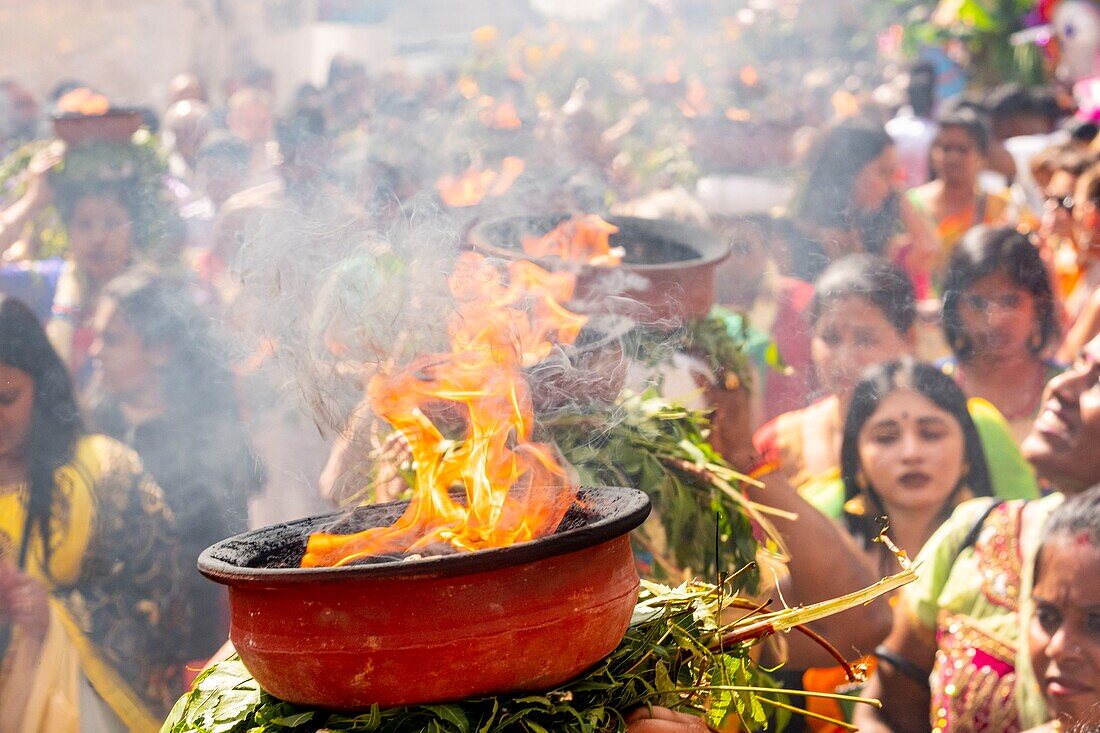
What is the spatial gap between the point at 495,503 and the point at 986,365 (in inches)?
113

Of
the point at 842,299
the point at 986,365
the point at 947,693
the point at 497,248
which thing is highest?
the point at 497,248

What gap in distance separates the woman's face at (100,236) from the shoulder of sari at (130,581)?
199 cm

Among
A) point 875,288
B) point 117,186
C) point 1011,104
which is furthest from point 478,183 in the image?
point 875,288

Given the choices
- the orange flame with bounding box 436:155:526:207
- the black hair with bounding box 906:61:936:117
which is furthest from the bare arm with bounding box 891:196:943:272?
the black hair with bounding box 906:61:936:117

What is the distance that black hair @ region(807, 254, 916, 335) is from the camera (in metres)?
4.22

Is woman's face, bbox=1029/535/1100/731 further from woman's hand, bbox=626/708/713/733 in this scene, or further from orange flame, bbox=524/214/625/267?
orange flame, bbox=524/214/625/267

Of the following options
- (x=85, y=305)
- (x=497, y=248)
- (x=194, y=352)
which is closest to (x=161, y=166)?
(x=85, y=305)

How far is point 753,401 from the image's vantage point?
157 inches

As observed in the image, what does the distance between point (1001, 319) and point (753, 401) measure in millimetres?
1035

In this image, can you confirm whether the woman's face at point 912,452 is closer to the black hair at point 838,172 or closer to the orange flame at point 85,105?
the black hair at point 838,172

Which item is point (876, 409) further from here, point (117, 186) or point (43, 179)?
point (43, 179)

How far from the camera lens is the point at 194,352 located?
4.69 meters

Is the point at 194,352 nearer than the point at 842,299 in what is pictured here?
No

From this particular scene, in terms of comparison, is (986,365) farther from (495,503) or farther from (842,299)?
(495,503)
